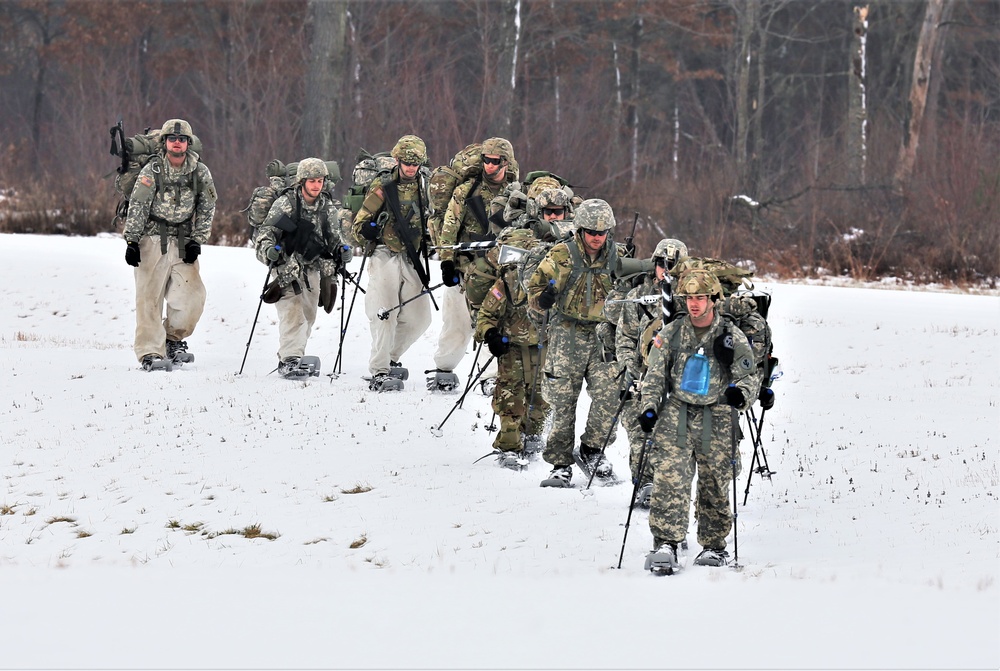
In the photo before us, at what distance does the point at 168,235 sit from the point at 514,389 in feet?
16.0

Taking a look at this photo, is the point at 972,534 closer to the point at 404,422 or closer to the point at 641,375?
the point at 641,375

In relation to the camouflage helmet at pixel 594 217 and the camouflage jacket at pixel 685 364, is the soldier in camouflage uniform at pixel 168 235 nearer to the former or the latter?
the camouflage helmet at pixel 594 217

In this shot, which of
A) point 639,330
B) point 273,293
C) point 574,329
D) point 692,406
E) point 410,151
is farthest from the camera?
point 273,293

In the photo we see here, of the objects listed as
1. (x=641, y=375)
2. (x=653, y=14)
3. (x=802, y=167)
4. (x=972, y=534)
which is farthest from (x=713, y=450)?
(x=653, y=14)

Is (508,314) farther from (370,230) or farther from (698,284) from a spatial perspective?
(370,230)

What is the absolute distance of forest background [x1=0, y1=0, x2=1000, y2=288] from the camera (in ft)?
77.8

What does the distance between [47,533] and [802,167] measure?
23.0m

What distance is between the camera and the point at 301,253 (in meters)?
13.2

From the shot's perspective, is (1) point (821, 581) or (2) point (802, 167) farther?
(2) point (802, 167)

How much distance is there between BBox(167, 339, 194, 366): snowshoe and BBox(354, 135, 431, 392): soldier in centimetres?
211

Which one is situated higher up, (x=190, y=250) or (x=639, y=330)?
(x=190, y=250)

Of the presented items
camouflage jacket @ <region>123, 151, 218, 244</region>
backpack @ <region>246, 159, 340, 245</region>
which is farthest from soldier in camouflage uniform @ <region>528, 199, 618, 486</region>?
camouflage jacket @ <region>123, 151, 218, 244</region>

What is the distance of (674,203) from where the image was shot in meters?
26.5

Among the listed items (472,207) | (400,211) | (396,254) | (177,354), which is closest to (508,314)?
(472,207)
